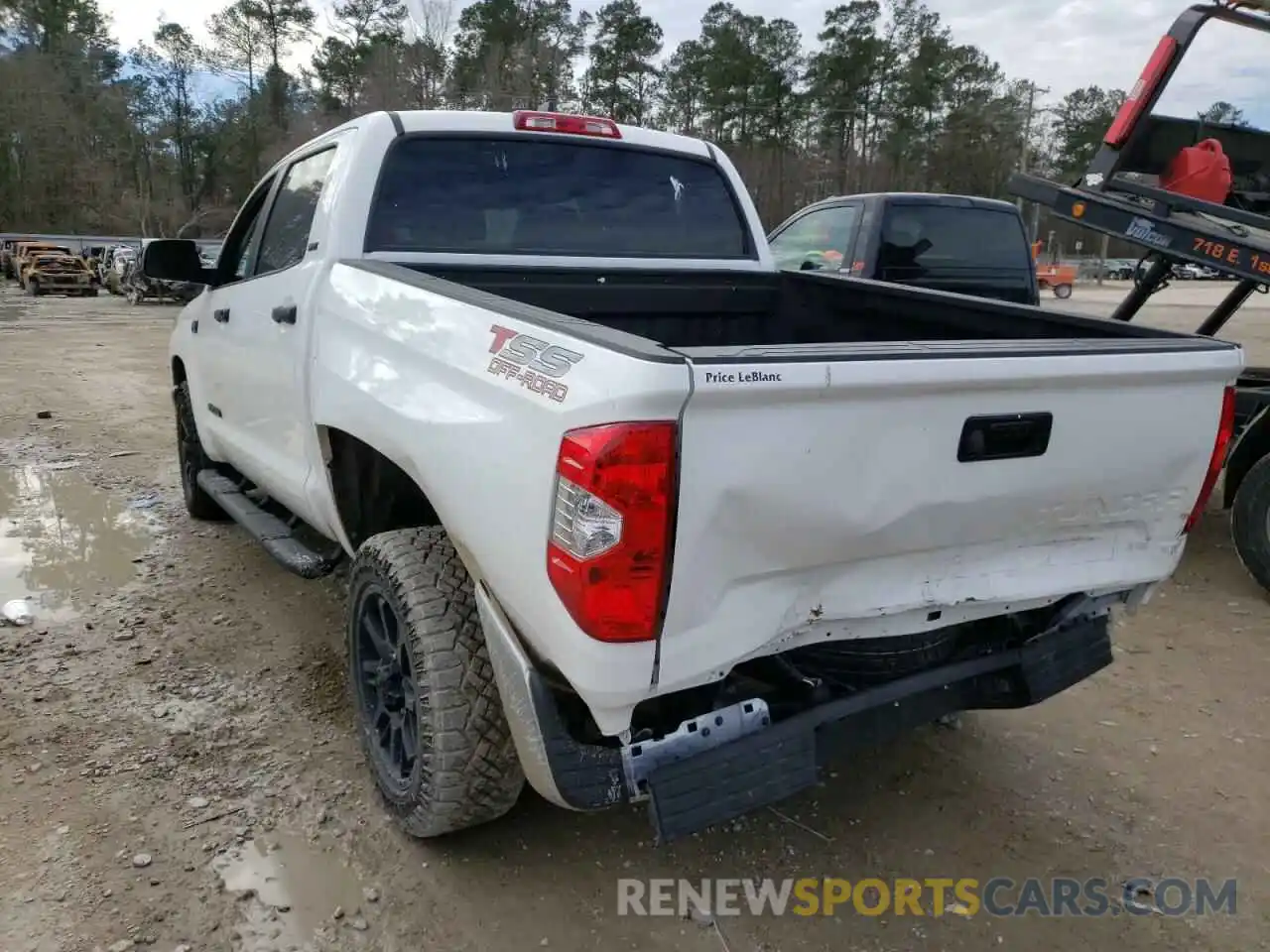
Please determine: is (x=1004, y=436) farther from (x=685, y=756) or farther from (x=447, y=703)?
(x=447, y=703)

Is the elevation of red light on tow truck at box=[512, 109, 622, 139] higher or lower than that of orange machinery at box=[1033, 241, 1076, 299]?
higher

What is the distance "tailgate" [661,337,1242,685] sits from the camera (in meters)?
1.93

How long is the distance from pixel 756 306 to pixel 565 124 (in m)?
1.08

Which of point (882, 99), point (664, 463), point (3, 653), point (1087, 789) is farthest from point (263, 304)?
point (882, 99)

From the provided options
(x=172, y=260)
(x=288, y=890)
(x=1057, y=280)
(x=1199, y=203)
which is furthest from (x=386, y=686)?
(x=1057, y=280)

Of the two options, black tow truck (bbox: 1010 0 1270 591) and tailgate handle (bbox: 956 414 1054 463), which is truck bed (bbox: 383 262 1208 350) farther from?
black tow truck (bbox: 1010 0 1270 591)

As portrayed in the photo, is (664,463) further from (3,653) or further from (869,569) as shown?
(3,653)

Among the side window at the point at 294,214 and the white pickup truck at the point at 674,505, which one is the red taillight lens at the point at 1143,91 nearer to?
the white pickup truck at the point at 674,505

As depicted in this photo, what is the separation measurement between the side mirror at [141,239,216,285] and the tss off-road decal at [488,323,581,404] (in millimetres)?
2747

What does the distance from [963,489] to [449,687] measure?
1.37 meters

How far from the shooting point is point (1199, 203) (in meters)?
5.61

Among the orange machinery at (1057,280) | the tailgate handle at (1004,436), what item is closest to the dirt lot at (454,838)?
the tailgate handle at (1004,436)

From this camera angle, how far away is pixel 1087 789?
3209 mm

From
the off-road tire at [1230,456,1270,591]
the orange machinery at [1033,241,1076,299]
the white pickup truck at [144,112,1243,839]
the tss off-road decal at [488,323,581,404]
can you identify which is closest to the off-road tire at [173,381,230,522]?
the white pickup truck at [144,112,1243,839]
